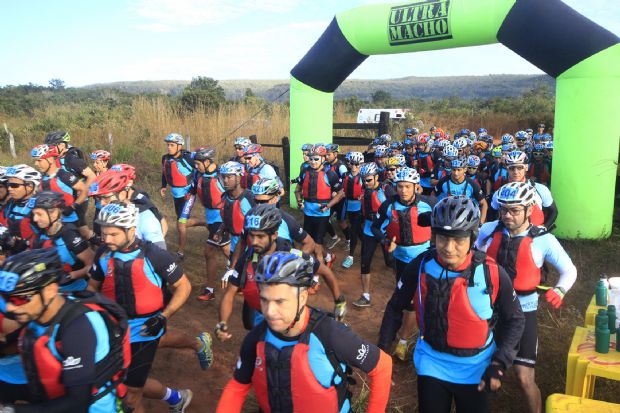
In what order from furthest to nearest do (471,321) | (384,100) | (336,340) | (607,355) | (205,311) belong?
(384,100) < (205,311) < (607,355) < (471,321) < (336,340)

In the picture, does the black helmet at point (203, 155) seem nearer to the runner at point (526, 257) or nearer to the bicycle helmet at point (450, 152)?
the bicycle helmet at point (450, 152)

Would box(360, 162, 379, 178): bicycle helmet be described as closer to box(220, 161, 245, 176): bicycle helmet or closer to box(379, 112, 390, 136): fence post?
box(220, 161, 245, 176): bicycle helmet

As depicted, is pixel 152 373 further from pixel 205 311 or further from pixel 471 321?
pixel 471 321

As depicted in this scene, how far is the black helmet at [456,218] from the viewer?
10.6 ft

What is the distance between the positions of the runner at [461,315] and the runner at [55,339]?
1914 mm

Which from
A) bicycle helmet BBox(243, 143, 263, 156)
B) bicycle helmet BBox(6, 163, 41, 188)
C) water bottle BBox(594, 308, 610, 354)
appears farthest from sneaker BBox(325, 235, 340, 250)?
water bottle BBox(594, 308, 610, 354)

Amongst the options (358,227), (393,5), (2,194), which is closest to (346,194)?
(358,227)

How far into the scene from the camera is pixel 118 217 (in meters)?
3.99

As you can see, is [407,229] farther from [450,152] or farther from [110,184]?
[450,152]

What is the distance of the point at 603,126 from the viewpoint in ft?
28.0

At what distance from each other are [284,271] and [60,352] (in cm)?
136

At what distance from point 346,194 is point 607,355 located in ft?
19.9

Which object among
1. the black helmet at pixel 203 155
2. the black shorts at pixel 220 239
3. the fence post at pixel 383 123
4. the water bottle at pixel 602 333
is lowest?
the black shorts at pixel 220 239

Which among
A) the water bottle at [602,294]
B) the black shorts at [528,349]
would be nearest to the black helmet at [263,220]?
the black shorts at [528,349]
